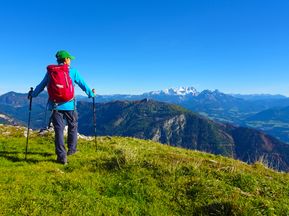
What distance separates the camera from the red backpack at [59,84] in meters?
13.7

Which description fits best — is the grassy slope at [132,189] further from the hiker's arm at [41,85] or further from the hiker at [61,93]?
the hiker's arm at [41,85]

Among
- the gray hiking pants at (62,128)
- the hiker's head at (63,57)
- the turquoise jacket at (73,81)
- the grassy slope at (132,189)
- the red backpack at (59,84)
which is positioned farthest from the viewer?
the turquoise jacket at (73,81)

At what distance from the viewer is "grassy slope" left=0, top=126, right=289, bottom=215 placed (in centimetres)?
914

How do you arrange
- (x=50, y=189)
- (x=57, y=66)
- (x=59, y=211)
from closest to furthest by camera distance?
1. (x=59, y=211)
2. (x=50, y=189)
3. (x=57, y=66)

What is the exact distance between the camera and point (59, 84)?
13.8 meters

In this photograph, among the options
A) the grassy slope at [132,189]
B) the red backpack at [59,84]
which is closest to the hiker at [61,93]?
the red backpack at [59,84]

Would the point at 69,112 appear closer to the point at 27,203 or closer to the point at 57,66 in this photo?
the point at 57,66

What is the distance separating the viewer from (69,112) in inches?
579

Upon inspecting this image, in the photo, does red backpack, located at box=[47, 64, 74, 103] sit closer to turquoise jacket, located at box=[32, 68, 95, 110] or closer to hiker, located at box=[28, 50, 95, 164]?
hiker, located at box=[28, 50, 95, 164]

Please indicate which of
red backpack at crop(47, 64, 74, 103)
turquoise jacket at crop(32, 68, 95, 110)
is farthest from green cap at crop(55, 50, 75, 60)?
turquoise jacket at crop(32, 68, 95, 110)

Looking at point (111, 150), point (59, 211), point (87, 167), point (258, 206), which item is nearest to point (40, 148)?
point (111, 150)

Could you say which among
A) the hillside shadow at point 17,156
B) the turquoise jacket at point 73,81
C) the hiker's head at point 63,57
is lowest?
the hillside shadow at point 17,156

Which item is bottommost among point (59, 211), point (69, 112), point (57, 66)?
point (59, 211)

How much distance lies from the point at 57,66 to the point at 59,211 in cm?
685
